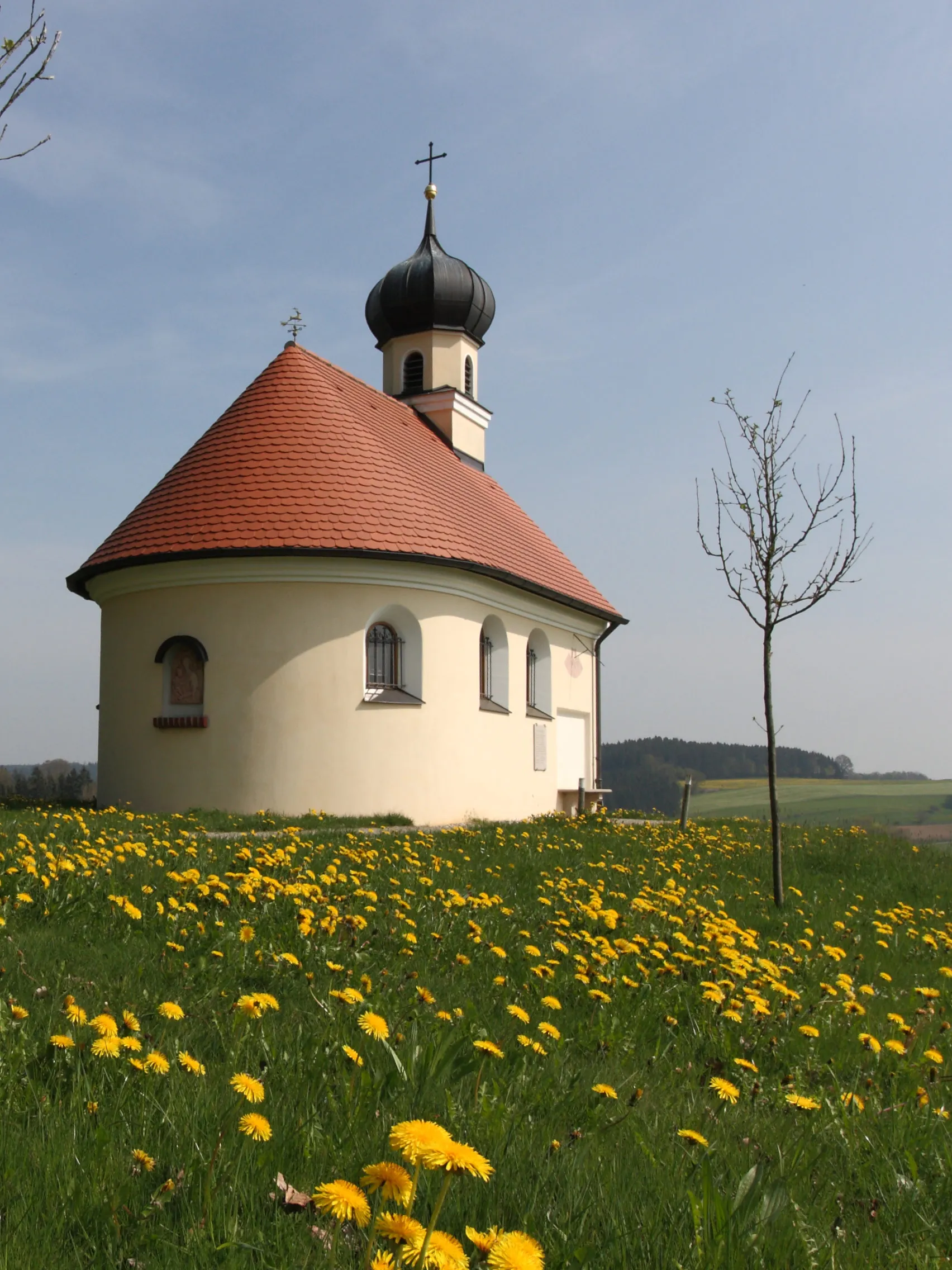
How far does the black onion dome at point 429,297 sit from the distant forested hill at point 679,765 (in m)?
35.8

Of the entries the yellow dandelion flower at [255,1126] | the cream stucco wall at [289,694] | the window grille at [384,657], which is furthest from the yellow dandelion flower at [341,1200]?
the window grille at [384,657]

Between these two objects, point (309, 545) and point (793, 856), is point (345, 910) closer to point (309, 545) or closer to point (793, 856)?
point (793, 856)

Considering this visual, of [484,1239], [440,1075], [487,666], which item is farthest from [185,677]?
[484,1239]

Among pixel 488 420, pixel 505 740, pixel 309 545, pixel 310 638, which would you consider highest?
pixel 488 420

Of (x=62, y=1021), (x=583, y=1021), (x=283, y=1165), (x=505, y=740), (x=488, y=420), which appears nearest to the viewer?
(x=283, y=1165)

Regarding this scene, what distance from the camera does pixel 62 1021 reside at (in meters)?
3.42

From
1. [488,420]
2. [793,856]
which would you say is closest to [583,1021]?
[793,856]

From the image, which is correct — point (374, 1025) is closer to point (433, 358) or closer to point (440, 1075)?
point (440, 1075)

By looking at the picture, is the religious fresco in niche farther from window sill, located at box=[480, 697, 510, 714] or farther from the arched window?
the arched window

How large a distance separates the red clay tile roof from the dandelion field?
9905mm

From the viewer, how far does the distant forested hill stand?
6719 centimetres

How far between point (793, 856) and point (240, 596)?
353 inches

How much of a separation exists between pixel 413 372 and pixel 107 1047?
2548 cm

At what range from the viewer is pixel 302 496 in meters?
17.4
